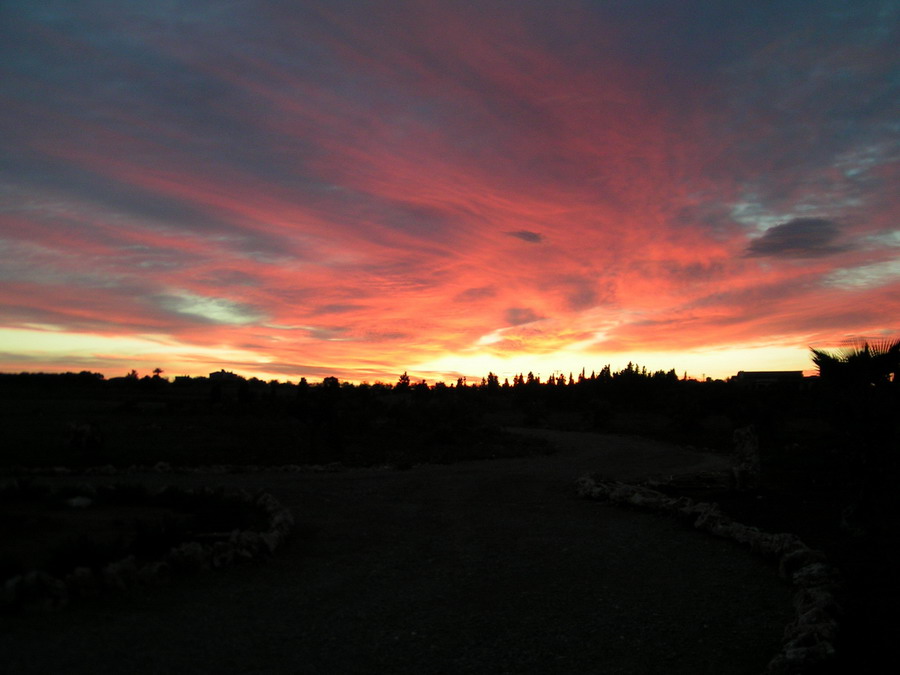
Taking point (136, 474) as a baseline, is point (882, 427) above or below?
above

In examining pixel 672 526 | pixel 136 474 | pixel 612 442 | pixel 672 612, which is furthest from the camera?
pixel 612 442

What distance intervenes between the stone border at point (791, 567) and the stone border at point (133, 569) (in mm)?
7265

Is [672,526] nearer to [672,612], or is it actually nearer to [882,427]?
[882,427]

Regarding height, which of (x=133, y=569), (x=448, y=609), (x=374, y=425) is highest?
(x=374, y=425)

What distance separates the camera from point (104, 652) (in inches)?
250

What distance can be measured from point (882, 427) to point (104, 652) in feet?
40.3

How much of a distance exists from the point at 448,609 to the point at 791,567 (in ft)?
17.0

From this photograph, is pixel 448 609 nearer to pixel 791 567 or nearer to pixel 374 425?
pixel 791 567

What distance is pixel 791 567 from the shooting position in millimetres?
9562

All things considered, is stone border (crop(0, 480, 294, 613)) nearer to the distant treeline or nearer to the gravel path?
the gravel path

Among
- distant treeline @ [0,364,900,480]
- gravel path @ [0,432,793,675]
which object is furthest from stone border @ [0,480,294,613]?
distant treeline @ [0,364,900,480]

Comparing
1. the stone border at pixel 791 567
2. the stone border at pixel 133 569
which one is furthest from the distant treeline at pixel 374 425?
the stone border at pixel 133 569

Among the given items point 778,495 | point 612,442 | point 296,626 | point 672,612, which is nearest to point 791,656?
point 672,612

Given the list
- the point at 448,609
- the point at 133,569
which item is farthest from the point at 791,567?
the point at 133,569
